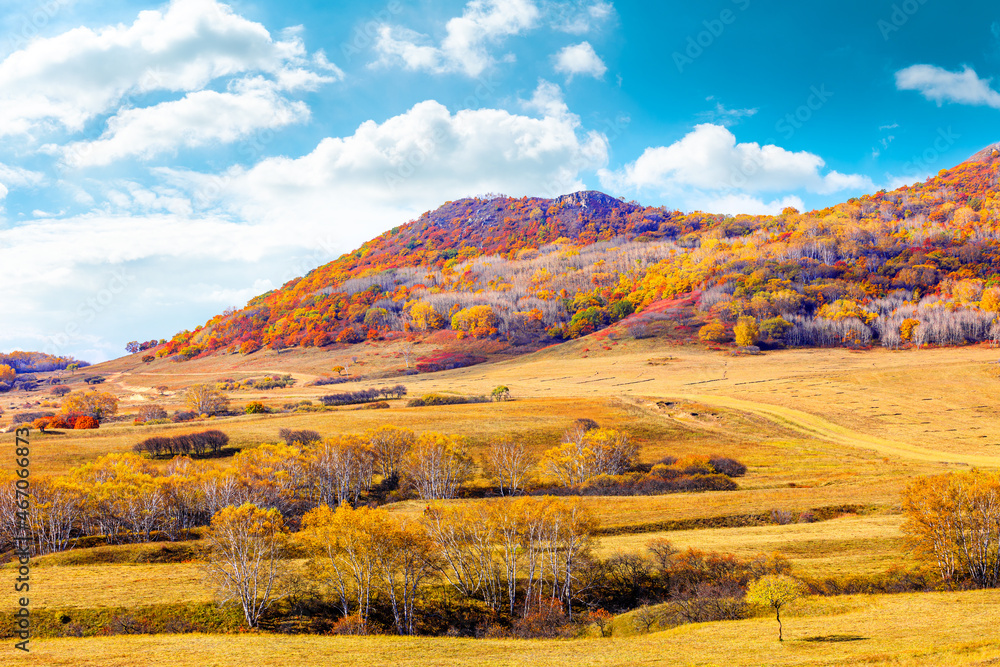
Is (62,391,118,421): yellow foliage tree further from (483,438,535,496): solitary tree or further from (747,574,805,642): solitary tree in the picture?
(747,574,805,642): solitary tree

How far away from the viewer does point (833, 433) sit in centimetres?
8162

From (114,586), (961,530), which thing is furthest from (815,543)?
(114,586)

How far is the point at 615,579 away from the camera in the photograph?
39875 mm

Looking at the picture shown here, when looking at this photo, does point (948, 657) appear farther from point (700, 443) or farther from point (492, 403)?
point (492, 403)

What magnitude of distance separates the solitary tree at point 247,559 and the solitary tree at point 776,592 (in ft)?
103

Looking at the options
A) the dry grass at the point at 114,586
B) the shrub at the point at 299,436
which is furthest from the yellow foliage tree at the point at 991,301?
the dry grass at the point at 114,586

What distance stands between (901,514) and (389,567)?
46.1 m

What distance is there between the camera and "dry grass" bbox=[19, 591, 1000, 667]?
22125 mm

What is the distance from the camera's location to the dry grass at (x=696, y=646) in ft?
72.6

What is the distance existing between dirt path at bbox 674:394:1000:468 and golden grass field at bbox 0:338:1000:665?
469 mm

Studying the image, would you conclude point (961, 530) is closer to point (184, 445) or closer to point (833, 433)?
point (833, 433)

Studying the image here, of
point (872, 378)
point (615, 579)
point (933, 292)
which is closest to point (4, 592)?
point (615, 579)

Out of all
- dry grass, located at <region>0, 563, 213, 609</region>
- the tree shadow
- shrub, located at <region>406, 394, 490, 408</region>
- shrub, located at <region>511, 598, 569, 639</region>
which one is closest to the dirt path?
shrub, located at <region>406, 394, 490, 408</region>

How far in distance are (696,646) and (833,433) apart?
70208mm
